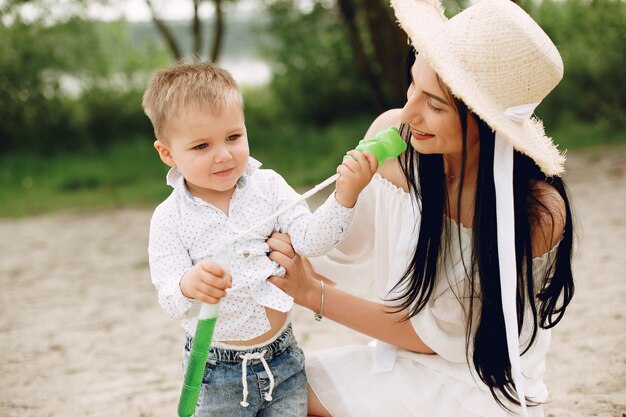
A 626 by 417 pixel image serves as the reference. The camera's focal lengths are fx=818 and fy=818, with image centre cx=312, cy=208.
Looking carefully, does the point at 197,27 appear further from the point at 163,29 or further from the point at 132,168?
the point at 132,168

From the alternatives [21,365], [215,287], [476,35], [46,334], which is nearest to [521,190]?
[476,35]

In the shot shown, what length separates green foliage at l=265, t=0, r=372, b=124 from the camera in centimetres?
1008

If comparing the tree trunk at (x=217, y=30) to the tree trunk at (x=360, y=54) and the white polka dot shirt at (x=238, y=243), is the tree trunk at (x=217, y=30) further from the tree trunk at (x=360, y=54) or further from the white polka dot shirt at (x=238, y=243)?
the white polka dot shirt at (x=238, y=243)

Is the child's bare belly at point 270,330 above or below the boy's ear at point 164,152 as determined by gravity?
below

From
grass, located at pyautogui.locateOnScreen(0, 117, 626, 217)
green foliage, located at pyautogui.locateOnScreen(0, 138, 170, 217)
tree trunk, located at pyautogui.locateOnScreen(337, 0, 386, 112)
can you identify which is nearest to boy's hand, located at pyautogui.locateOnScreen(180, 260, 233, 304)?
grass, located at pyautogui.locateOnScreen(0, 117, 626, 217)

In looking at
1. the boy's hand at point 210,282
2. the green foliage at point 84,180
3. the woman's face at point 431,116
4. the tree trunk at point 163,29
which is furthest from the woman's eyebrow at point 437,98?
the tree trunk at point 163,29

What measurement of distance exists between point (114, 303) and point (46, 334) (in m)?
0.55

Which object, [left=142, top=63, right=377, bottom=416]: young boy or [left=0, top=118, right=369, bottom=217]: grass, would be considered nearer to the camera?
[left=142, top=63, right=377, bottom=416]: young boy

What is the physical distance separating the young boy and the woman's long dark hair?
0.99ft

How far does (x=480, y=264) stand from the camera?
206cm

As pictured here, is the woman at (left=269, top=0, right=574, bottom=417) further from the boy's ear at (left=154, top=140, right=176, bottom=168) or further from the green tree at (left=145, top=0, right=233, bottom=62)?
the green tree at (left=145, top=0, right=233, bottom=62)

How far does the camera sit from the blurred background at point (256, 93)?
8.59 metres

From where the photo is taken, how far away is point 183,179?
208 cm

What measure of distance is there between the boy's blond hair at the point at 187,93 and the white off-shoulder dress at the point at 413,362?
1.96ft
